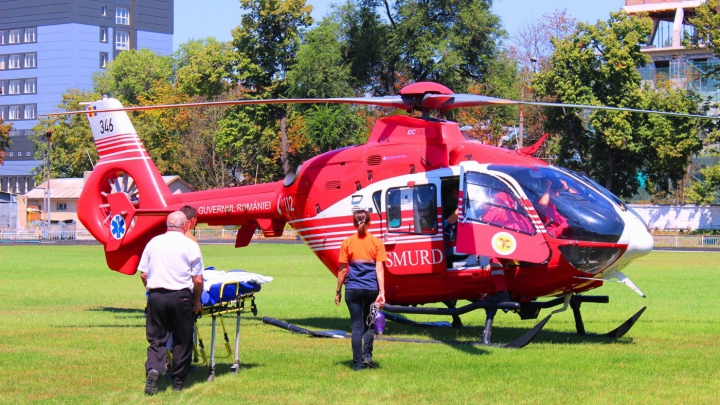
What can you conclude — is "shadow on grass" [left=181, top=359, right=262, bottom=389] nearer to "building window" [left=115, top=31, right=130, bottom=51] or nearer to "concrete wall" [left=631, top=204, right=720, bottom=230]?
"concrete wall" [left=631, top=204, right=720, bottom=230]

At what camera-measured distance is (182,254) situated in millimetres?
9508

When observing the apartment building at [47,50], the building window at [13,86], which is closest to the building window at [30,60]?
the apartment building at [47,50]

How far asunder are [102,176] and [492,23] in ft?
151

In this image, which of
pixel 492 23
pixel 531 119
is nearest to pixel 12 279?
pixel 492 23

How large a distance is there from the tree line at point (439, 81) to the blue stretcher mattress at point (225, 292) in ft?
157

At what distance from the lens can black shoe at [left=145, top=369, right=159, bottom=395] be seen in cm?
927

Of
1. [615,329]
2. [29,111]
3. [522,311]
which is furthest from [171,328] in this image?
[29,111]

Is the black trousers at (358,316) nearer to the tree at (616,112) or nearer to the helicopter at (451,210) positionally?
the helicopter at (451,210)

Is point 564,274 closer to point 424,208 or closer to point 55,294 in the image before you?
point 424,208

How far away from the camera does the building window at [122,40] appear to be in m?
129

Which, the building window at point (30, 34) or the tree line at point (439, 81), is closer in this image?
the tree line at point (439, 81)

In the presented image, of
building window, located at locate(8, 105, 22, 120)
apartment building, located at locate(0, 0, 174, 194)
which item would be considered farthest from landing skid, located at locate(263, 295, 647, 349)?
building window, located at locate(8, 105, 22, 120)

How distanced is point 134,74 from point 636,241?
301 feet

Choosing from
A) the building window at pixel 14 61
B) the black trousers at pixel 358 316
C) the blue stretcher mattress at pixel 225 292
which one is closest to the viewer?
the blue stretcher mattress at pixel 225 292
